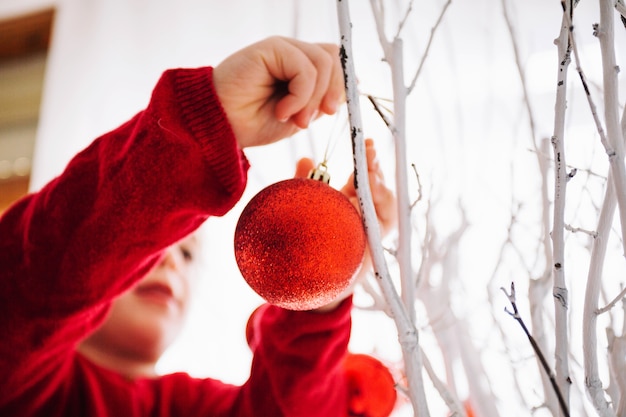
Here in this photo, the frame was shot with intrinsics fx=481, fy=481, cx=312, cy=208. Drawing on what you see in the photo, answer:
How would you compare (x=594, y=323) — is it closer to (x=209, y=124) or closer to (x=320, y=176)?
(x=320, y=176)

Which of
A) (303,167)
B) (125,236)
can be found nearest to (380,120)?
(303,167)

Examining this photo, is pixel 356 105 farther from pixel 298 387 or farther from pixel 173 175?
pixel 298 387

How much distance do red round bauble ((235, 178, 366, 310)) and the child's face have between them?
0.43 metres

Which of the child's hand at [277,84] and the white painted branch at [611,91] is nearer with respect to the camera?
the white painted branch at [611,91]

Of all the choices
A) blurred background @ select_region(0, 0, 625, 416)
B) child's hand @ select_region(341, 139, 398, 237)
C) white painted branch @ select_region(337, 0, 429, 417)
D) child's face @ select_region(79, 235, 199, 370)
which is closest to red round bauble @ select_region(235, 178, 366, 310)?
white painted branch @ select_region(337, 0, 429, 417)

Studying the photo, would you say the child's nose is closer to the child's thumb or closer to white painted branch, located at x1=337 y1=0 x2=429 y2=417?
the child's thumb

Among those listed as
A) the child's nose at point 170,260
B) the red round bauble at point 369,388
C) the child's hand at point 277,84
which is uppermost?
the child's hand at point 277,84

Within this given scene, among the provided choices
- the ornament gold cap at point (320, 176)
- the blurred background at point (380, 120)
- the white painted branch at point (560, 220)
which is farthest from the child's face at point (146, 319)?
→ the white painted branch at point (560, 220)

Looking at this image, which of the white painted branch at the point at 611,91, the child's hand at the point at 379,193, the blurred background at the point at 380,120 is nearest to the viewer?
the white painted branch at the point at 611,91

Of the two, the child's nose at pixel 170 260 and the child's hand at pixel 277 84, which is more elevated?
the child's hand at pixel 277 84

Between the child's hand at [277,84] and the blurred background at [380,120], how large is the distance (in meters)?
0.14

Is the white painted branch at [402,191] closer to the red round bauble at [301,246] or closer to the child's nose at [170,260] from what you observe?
the red round bauble at [301,246]

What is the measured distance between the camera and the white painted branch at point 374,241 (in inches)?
9.4

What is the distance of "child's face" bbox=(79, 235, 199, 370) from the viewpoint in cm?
66
